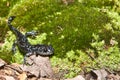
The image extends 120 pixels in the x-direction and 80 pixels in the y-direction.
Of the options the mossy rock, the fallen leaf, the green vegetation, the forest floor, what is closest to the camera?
the fallen leaf

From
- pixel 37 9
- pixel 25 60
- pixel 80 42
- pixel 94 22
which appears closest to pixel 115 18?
pixel 94 22

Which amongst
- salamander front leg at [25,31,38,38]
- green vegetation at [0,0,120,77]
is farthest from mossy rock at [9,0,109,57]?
salamander front leg at [25,31,38,38]

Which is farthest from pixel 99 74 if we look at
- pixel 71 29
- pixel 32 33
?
pixel 32 33

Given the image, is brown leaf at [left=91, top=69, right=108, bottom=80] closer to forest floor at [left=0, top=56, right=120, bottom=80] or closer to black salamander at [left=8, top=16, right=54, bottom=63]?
forest floor at [left=0, top=56, right=120, bottom=80]

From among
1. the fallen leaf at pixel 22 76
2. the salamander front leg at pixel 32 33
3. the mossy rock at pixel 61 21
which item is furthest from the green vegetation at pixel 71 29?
the fallen leaf at pixel 22 76

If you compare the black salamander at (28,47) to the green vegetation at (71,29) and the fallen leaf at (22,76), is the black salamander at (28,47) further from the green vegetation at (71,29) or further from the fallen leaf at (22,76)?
the fallen leaf at (22,76)

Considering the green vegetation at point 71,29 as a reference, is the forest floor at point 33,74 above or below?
below

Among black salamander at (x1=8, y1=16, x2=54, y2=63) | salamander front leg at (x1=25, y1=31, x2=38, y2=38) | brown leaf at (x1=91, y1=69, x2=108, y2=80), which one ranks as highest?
salamander front leg at (x1=25, y1=31, x2=38, y2=38)

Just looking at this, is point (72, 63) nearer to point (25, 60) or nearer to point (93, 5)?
point (25, 60)
